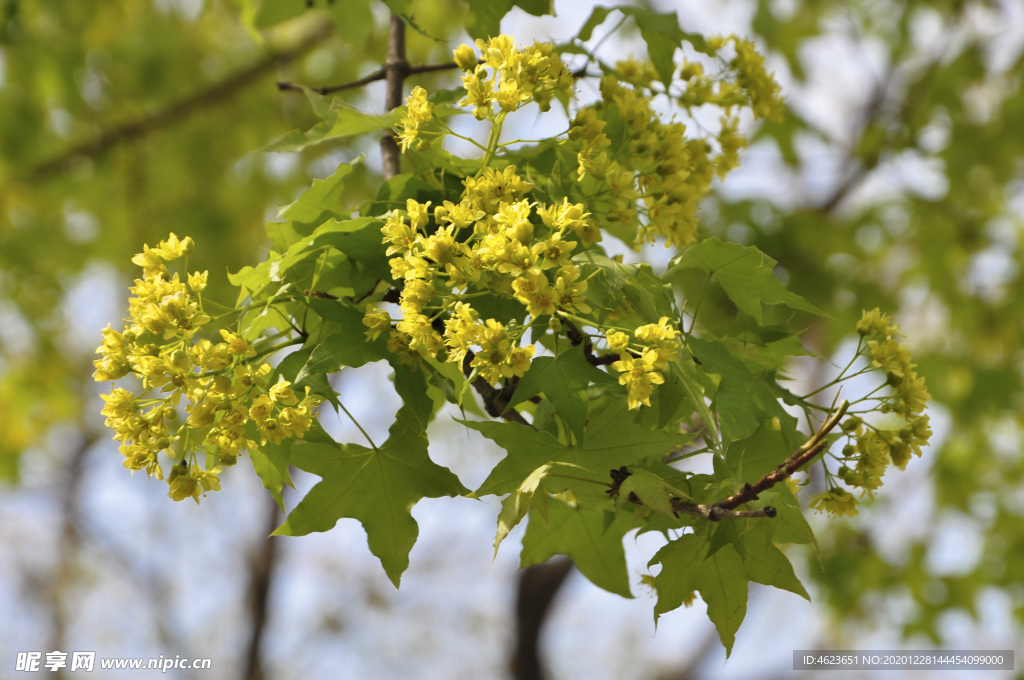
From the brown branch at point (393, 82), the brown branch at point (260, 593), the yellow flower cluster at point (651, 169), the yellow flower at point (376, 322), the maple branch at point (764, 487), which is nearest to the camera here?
the maple branch at point (764, 487)

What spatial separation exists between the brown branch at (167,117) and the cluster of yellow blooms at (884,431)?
8.88ft

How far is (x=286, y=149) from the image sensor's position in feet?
2.81

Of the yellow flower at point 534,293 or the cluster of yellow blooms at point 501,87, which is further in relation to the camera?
the cluster of yellow blooms at point 501,87

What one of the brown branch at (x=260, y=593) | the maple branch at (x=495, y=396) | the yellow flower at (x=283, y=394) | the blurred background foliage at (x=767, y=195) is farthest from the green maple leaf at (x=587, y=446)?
the brown branch at (x=260, y=593)

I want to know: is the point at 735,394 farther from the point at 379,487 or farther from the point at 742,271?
the point at 379,487

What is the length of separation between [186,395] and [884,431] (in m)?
0.61

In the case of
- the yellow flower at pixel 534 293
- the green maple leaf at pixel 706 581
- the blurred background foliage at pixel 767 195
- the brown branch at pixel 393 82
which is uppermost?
the blurred background foliage at pixel 767 195

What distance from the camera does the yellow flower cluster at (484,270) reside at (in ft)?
1.96

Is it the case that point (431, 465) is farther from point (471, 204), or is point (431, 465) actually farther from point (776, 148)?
point (776, 148)

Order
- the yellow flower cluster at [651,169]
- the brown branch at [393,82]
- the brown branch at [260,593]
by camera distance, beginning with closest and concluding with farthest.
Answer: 1. the yellow flower cluster at [651,169]
2. the brown branch at [393,82]
3. the brown branch at [260,593]

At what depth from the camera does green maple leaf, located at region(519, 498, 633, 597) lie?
35.1 inches

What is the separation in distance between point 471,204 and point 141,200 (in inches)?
132

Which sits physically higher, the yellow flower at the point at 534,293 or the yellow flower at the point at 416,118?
the yellow flower at the point at 416,118

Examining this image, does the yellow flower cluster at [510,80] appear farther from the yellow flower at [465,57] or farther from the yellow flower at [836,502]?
the yellow flower at [836,502]
